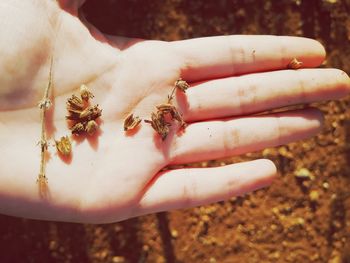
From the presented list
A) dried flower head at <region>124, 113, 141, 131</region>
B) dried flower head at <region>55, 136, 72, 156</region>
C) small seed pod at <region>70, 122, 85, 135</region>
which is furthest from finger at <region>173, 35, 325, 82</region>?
dried flower head at <region>55, 136, 72, 156</region>

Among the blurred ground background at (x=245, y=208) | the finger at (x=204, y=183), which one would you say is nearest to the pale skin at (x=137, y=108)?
the finger at (x=204, y=183)

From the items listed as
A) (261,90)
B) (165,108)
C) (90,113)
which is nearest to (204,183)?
(165,108)

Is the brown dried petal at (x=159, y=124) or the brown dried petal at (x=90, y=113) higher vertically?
the brown dried petal at (x=90, y=113)

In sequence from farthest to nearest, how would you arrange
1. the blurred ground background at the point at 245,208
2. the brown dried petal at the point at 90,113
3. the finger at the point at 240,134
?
the blurred ground background at the point at 245,208 < the finger at the point at 240,134 < the brown dried petal at the point at 90,113

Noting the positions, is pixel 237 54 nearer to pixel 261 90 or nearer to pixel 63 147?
pixel 261 90

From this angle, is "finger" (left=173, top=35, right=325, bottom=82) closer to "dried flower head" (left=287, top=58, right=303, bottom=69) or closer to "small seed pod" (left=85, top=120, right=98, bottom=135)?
"dried flower head" (left=287, top=58, right=303, bottom=69)

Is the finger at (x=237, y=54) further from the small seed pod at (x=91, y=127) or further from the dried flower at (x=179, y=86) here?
the small seed pod at (x=91, y=127)

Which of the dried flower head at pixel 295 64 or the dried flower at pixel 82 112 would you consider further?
the dried flower head at pixel 295 64
